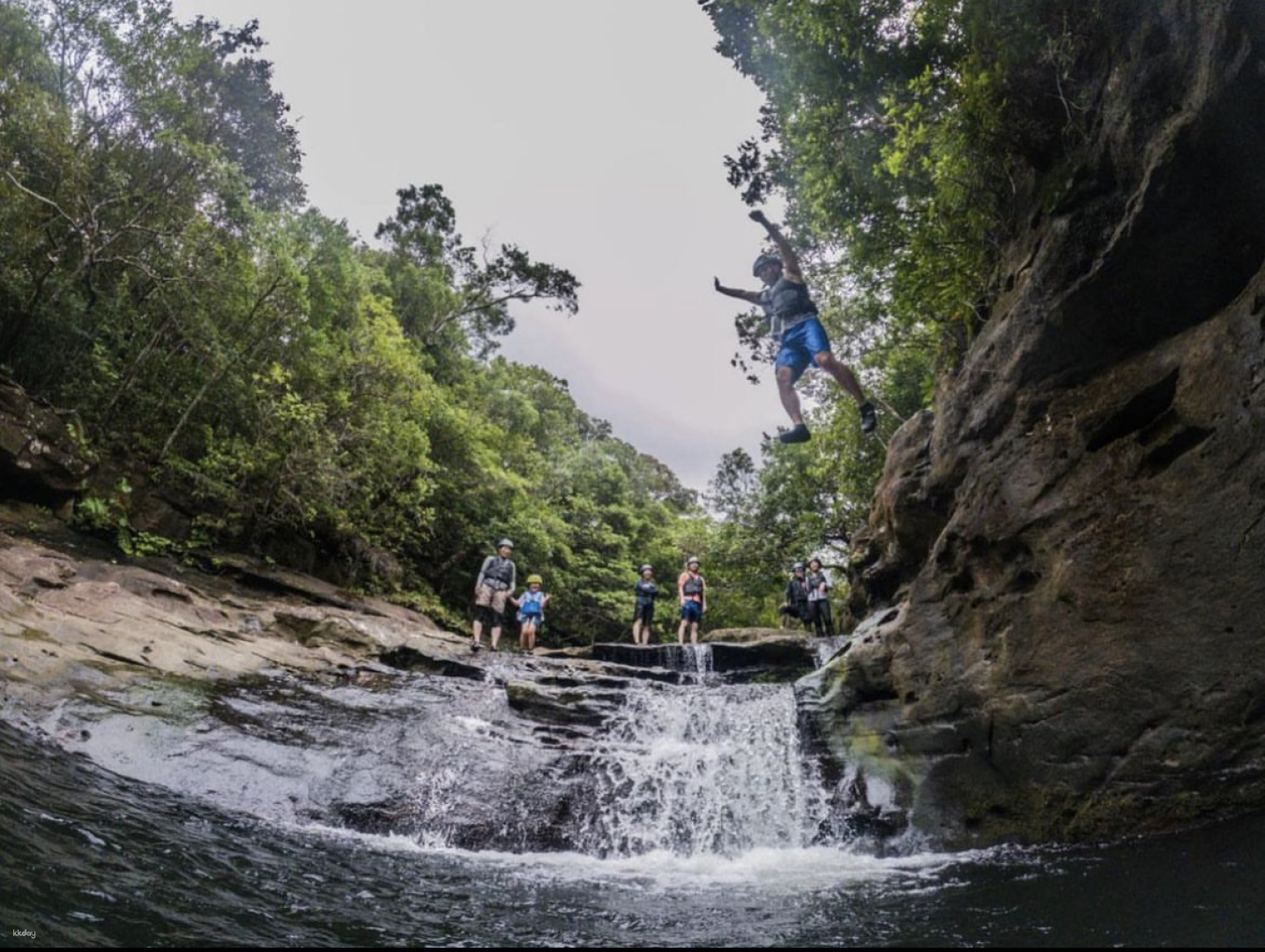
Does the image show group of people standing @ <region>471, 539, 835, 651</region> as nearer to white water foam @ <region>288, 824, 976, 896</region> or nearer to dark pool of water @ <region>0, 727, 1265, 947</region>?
white water foam @ <region>288, 824, 976, 896</region>

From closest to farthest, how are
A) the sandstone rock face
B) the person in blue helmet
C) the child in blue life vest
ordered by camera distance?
1. the sandstone rock face
2. the person in blue helmet
3. the child in blue life vest

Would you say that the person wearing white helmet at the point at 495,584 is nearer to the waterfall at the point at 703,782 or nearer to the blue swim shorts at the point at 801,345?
the waterfall at the point at 703,782

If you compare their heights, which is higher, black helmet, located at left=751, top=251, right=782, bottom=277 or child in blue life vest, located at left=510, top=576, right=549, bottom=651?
black helmet, located at left=751, top=251, right=782, bottom=277

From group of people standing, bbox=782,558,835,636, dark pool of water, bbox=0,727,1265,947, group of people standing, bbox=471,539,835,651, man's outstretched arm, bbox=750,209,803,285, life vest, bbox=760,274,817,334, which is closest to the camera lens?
dark pool of water, bbox=0,727,1265,947

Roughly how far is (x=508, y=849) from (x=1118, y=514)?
6.72 m

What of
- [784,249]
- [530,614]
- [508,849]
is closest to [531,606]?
[530,614]

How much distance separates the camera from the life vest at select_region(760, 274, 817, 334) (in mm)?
8422

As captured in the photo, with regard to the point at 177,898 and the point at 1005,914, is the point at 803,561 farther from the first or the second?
the point at 177,898

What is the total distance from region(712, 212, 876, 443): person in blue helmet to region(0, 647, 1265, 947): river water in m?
4.00

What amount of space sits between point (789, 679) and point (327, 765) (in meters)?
8.52

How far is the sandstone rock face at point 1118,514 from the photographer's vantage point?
20.7ft

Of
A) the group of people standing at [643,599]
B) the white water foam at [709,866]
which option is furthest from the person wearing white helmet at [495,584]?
the white water foam at [709,866]

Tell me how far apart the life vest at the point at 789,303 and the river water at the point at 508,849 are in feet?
16.3

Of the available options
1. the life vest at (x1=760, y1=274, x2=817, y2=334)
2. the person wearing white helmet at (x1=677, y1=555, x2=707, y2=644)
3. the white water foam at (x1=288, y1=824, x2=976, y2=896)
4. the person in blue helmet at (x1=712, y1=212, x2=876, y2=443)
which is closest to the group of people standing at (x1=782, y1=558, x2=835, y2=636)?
the person wearing white helmet at (x1=677, y1=555, x2=707, y2=644)
